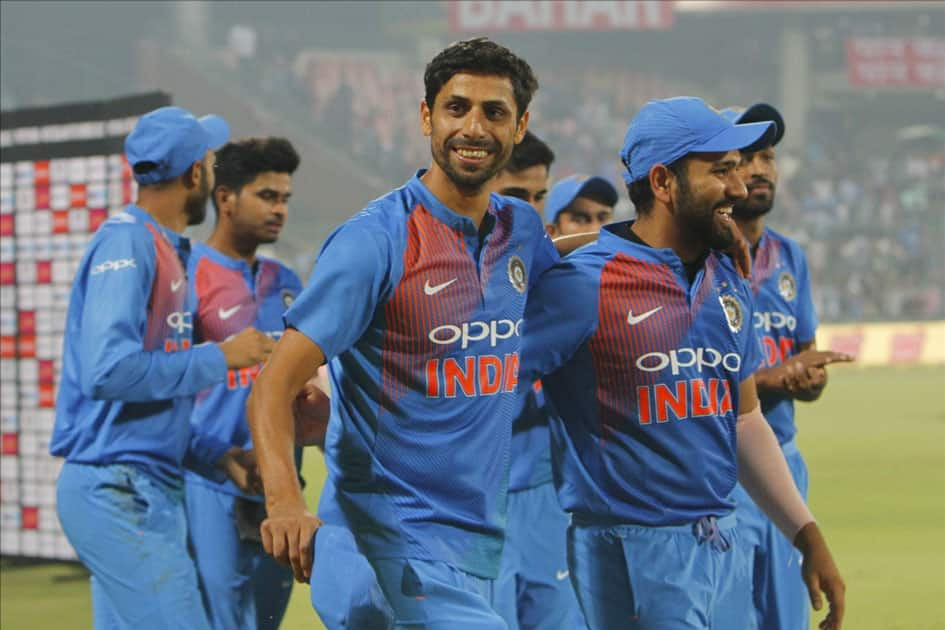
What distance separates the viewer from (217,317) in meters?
5.96

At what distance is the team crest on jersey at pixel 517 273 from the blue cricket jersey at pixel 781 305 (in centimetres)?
249

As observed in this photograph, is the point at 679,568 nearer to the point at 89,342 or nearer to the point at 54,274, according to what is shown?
the point at 89,342

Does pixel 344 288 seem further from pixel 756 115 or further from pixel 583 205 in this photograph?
pixel 583 205

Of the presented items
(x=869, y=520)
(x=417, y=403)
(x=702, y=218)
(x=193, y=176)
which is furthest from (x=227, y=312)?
(x=869, y=520)

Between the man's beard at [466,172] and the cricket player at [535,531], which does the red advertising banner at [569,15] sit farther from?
the man's beard at [466,172]

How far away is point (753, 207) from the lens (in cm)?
585

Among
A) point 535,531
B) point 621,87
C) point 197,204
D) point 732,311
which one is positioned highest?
point 621,87

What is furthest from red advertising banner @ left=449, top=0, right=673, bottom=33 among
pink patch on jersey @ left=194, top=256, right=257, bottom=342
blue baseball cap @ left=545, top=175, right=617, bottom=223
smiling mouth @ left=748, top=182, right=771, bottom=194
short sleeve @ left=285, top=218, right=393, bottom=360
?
short sleeve @ left=285, top=218, right=393, bottom=360

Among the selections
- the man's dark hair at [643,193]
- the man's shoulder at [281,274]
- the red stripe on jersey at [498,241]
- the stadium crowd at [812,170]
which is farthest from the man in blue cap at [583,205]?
the stadium crowd at [812,170]

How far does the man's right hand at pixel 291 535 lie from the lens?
2938mm

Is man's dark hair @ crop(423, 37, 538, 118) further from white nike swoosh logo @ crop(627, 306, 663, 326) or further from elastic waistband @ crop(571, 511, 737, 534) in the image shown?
elastic waistband @ crop(571, 511, 737, 534)

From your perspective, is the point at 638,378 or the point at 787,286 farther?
the point at 787,286

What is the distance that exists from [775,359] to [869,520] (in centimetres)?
703

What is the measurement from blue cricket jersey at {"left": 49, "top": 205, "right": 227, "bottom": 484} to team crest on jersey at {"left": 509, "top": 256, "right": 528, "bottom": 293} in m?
1.55
